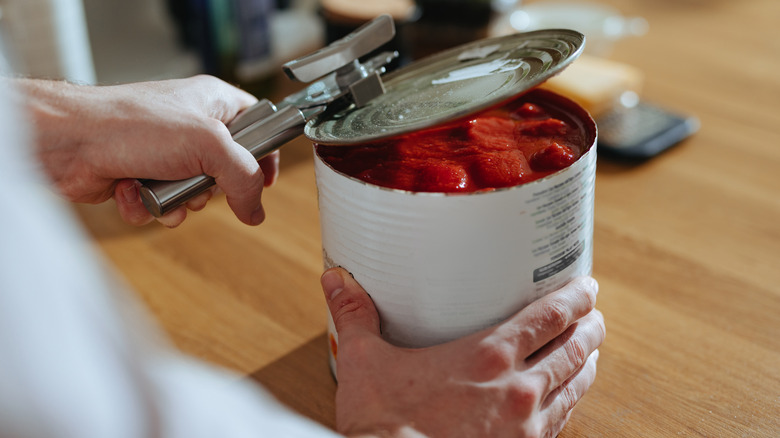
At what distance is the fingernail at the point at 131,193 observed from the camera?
0.60m

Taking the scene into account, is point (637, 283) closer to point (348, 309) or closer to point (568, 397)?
point (568, 397)

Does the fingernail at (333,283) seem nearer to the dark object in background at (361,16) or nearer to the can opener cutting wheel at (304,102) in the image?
the can opener cutting wheel at (304,102)

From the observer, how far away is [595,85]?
3.34 feet

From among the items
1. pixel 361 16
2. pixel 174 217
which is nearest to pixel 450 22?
pixel 361 16

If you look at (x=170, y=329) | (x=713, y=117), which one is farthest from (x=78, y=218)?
(x=713, y=117)

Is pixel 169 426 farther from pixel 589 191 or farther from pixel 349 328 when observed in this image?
pixel 589 191

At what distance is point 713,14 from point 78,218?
1.37 metres

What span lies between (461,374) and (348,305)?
4.1 inches

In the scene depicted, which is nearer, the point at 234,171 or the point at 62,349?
the point at 62,349

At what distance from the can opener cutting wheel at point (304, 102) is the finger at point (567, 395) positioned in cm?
29

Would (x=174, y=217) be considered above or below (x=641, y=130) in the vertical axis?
above

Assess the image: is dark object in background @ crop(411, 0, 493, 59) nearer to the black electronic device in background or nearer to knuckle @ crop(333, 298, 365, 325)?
the black electronic device in background

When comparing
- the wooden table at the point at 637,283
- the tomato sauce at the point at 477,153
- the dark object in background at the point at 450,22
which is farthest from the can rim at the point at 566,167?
the dark object in background at the point at 450,22

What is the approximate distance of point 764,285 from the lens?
0.75 metres
